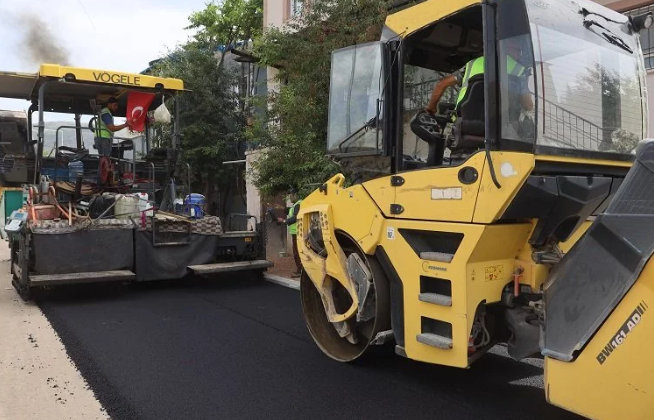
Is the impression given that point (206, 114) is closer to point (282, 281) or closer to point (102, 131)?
point (102, 131)

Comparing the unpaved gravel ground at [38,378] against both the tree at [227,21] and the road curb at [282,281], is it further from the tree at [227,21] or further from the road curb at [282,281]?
the tree at [227,21]

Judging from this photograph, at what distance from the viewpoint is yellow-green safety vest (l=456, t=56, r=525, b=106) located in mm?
3086

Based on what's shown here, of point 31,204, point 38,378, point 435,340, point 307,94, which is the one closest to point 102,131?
point 31,204

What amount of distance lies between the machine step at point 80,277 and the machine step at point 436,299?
4866 millimetres

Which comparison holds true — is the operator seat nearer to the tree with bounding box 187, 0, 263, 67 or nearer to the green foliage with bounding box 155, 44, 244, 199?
the green foliage with bounding box 155, 44, 244, 199

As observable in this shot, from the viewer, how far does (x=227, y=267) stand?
7.92 meters

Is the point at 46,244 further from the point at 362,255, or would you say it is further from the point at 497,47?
the point at 497,47

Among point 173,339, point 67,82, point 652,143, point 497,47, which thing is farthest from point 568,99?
point 67,82

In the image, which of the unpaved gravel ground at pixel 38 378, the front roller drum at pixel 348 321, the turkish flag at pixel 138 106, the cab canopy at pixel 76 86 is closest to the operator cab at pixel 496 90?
the front roller drum at pixel 348 321

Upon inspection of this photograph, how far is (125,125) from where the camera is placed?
28.8 feet

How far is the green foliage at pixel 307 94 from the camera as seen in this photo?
843 cm

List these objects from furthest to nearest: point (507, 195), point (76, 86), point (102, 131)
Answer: point (102, 131), point (76, 86), point (507, 195)

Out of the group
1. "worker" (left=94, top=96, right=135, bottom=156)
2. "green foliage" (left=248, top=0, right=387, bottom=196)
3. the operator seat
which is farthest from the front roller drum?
"worker" (left=94, top=96, right=135, bottom=156)

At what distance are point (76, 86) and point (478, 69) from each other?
22.3 feet
